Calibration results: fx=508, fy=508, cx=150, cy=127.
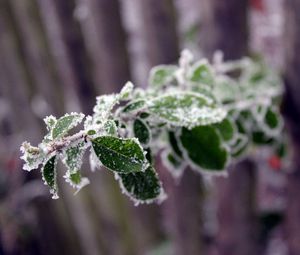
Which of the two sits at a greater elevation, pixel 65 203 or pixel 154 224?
pixel 65 203

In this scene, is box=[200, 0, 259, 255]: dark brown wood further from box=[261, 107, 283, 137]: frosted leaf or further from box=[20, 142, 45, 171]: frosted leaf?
box=[20, 142, 45, 171]: frosted leaf

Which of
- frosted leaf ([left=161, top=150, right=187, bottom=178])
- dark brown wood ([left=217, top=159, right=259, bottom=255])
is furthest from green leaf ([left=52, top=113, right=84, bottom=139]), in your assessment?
dark brown wood ([left=217, top=159, right=259, bottom=255])

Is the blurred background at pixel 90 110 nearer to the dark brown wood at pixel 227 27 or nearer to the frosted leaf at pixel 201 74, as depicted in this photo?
the dark brown wood at pixel 227 27

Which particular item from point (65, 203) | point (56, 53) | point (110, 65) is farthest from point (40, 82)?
point (65, 203)

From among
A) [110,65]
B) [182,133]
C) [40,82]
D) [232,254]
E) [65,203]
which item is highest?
[40,82]

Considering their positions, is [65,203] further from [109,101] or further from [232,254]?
[109,101]

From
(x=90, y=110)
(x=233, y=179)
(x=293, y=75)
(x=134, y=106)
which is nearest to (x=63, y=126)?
(x=134, y=106)

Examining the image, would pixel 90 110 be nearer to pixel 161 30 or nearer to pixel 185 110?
pixel 161 30
